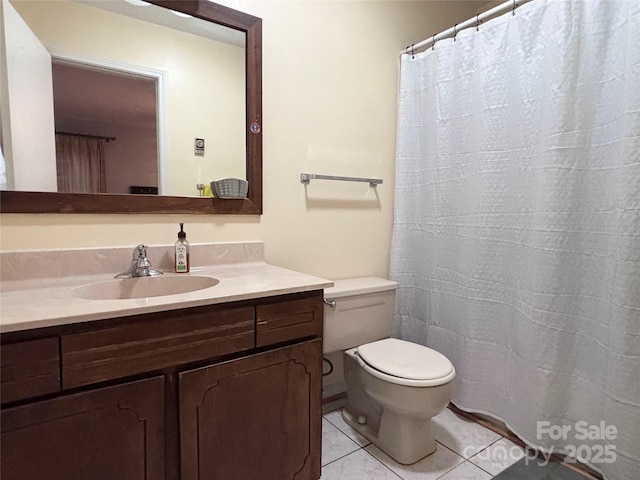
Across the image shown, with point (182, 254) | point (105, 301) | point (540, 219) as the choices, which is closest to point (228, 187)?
point (182, 254)

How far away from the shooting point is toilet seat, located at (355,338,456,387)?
1466mm

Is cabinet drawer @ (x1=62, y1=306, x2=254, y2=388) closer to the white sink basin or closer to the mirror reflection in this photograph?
the white sink basin

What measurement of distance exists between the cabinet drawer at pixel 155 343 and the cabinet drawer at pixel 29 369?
22 millimetres

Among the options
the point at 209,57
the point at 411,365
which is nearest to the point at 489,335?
Result: the point at 411,365

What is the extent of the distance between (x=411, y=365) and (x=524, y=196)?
33.6 inches

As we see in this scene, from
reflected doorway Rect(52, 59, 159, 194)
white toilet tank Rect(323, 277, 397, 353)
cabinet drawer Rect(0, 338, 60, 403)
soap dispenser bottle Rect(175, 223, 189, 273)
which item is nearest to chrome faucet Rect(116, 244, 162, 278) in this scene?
soap dispenser bottle Rect(175, 223, 189, 273)

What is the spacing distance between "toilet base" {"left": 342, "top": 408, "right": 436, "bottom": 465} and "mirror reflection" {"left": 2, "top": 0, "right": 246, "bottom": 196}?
1237mm

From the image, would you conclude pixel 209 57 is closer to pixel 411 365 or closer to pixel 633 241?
pixel 411 365

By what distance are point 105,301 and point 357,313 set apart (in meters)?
1.10

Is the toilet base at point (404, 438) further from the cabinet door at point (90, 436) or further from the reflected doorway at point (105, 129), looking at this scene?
the reflected doorway at point (105, 129)

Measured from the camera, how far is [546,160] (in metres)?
1.48

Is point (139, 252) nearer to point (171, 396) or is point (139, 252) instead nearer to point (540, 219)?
point (171, 396)

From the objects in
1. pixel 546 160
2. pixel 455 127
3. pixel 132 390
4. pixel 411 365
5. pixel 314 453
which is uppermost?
pixel 455 127

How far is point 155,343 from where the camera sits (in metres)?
1.02
